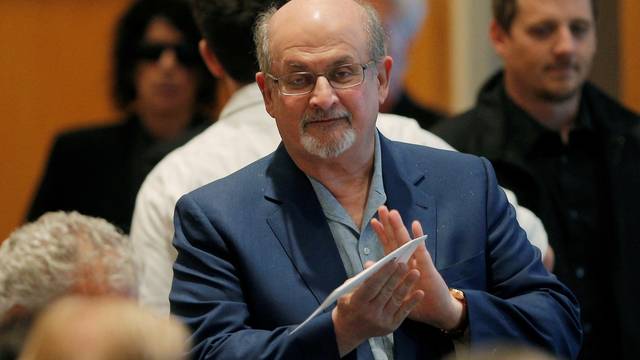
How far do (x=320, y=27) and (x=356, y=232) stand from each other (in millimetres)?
490

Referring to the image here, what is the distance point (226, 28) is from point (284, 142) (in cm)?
73

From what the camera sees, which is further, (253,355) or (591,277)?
(591,277)

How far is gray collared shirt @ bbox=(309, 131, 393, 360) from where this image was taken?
3.23 m

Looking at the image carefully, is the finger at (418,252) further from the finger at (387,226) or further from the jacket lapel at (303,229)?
the jacket lapel at (303,229)

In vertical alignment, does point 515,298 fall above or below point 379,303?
below

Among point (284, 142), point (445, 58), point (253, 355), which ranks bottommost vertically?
point (445, 58)

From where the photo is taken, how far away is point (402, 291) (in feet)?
9.70

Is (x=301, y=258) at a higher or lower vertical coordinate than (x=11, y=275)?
lower

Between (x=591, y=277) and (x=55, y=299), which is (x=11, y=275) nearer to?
(x=55, y=299)

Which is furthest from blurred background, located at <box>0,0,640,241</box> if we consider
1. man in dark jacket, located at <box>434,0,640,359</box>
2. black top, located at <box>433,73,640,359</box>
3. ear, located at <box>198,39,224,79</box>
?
ear, located at <box>198,39,224,79</box>

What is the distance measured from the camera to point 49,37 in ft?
25.4

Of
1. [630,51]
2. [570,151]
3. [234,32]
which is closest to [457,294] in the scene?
[234,32]

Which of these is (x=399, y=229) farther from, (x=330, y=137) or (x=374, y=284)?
(x=330, y=137)

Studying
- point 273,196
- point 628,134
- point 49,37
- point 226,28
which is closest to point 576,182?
point 628,134
